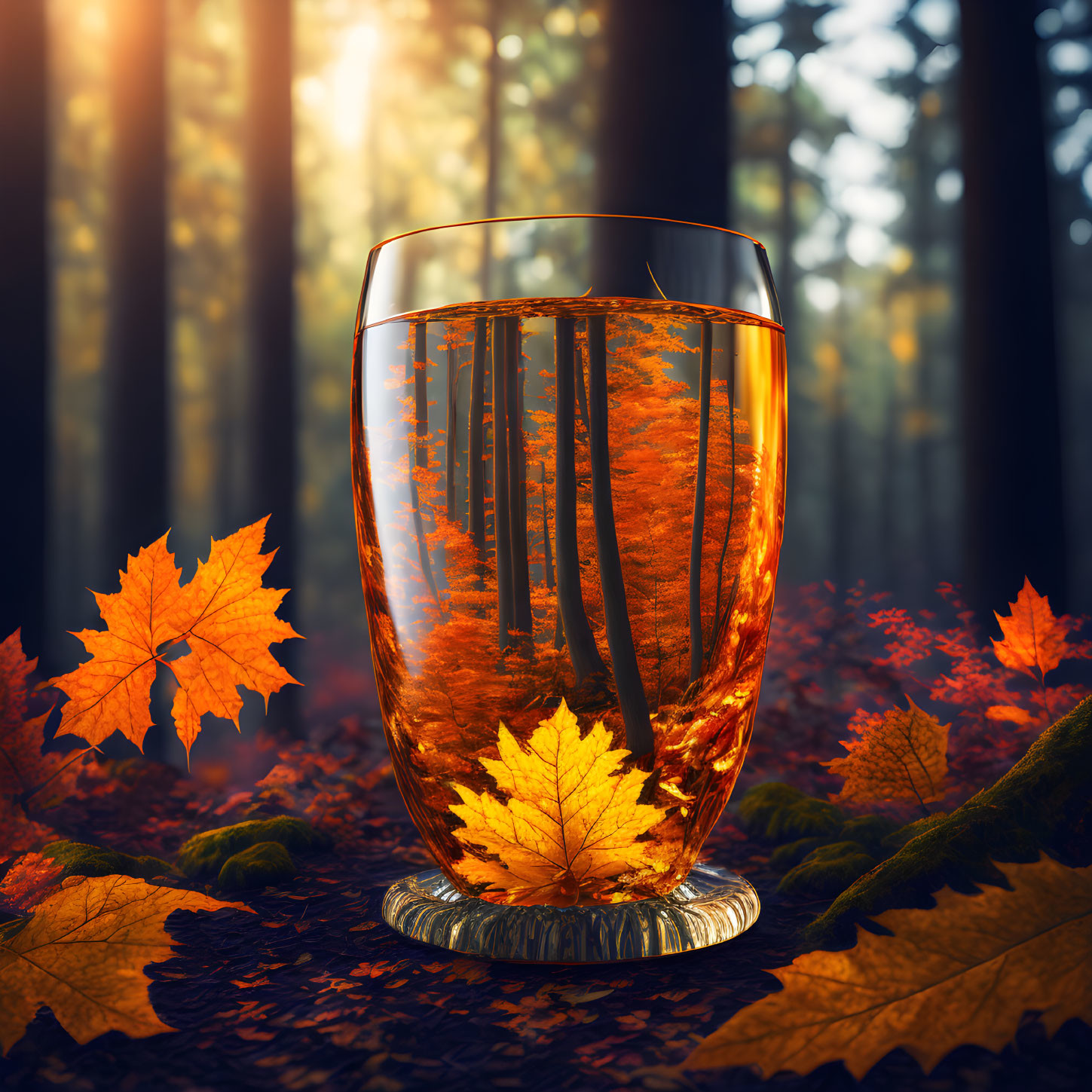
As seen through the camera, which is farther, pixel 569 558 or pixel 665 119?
pixel 665 119

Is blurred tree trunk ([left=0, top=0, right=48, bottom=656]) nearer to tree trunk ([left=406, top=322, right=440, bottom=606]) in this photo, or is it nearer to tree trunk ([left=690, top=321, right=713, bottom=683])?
tree trunk ([left=406, top=322, right=440, bottom=606])

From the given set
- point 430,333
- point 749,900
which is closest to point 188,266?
point 430,333

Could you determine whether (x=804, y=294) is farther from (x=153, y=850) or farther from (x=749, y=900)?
(x=153, y=850)

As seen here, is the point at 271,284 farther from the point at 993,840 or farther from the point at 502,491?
the point at 993,840

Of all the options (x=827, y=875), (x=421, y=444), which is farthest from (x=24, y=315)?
Answer: (x=827, y=875)

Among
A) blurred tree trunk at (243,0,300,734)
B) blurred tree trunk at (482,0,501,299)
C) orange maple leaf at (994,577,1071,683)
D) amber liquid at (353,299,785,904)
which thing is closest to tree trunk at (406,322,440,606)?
amber liquid at (353,299,785,904)

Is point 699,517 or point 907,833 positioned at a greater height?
point 699,517
